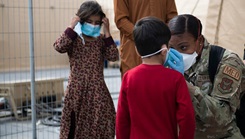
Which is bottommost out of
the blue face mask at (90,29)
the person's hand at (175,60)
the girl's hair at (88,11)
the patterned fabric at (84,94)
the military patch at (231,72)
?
the patterned fabric at (84,94)

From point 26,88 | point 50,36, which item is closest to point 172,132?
point 50,36

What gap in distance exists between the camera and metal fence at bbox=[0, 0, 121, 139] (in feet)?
14.7

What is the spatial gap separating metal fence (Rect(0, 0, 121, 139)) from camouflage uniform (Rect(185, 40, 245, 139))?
8.39 ft

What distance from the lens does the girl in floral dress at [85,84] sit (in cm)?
338

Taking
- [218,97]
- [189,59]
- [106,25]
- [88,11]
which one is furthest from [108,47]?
[218,97]

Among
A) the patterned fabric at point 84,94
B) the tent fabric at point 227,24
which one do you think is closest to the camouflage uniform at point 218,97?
the patterned fabric at point 84,94

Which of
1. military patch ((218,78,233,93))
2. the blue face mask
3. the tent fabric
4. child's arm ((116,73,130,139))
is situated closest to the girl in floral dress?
the blue face mask

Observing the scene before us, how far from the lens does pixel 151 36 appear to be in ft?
6.29

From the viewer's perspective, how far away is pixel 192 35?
2059 mm

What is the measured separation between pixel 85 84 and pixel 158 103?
1.56m

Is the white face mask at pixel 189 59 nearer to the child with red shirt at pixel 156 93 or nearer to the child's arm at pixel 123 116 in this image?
the child with red shirt at pixel 156 93

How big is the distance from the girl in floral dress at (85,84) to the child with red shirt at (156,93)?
1429 millimetres

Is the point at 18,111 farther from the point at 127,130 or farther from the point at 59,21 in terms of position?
the point at 127,130

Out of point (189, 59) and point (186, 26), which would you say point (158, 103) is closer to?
point (189, 59)
